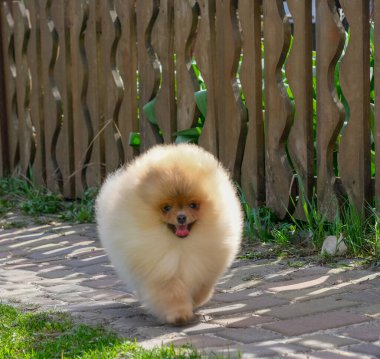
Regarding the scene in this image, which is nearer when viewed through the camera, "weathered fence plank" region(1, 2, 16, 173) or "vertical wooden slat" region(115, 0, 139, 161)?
"vertical wooden slat" region(115, 0, 139, 161)

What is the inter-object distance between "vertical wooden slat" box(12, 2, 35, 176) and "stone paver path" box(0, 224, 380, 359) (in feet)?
8.23

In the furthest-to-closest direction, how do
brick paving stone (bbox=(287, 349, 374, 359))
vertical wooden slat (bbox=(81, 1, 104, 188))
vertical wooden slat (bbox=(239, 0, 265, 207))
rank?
vertical wooden slat (bbox=(81, 1, 104, 188)) < vertical wooden slat (bbox=(239, 0, 265, 207)) < brick paving stone (bbox=(287, 349, 374, 359))

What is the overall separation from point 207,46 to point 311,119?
1.03 m

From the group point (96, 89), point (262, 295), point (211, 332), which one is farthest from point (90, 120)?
point (211, 332)

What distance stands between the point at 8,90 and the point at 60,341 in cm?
522

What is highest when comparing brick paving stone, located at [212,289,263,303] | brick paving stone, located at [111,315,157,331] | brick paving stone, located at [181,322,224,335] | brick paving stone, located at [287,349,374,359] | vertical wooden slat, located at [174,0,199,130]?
vertical wooden slat, located at [174,0,199,130]

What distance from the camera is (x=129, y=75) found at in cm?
690

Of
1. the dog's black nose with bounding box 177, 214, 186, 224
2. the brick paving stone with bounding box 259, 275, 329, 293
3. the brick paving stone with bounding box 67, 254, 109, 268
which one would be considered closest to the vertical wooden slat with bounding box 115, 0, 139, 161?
the brick paving stone with bounding box 67, 254, 109, 268

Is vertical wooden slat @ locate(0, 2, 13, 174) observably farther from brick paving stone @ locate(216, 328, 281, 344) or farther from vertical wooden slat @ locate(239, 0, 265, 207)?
brick paving stone @ locate(216, 328, 281, 344)

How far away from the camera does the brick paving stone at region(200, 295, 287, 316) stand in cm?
397

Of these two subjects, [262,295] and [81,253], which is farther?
[81,253]

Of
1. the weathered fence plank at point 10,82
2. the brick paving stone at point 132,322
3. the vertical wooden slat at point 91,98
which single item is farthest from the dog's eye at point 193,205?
the weathered fence plank at point 10,82

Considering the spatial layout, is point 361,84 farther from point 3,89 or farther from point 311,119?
point 3,89

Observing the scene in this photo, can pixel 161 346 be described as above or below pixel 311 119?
below
